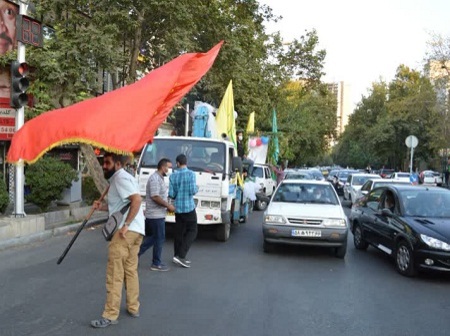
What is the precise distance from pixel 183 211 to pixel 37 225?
159 inches

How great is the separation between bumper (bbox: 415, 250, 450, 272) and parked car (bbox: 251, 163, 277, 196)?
13.6m

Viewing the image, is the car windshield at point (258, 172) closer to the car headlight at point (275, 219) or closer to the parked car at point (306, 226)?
the parked car at point (306, 226)

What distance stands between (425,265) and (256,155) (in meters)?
17.2

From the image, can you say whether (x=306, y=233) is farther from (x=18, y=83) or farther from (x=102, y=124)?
(x=18, y=83)

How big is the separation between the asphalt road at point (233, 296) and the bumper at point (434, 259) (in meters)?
0.28

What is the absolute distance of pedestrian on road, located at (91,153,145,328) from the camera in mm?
5156

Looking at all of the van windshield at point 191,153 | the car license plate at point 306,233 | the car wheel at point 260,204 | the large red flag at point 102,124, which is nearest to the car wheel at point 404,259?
the car license plate at point 306,233

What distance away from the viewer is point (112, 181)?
525cm

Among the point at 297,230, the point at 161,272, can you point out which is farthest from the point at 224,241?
the point at 161,272

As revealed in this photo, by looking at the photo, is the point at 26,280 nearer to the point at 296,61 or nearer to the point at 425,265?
the point at 425,265

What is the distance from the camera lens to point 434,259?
7418mm

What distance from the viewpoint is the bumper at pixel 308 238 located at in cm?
908

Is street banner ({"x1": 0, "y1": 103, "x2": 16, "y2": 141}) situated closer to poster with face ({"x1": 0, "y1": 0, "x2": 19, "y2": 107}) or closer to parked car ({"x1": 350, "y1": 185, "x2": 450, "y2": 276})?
poster with face ({"x1": 0, "y1": 0, "x2": 19, "y2": 107})

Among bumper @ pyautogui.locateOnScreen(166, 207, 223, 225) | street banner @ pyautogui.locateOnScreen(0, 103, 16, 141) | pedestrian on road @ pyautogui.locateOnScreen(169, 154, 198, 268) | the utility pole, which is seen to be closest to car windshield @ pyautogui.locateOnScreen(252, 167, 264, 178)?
street banner @ pyautogui.locateOnScreen(0, 103, 16, 141)
